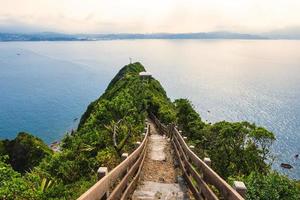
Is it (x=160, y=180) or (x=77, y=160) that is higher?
(x=160, y=180)

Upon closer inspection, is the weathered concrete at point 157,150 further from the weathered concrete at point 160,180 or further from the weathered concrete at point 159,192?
the weathered concrete at point 159,192

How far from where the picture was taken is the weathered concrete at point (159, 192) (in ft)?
25.2

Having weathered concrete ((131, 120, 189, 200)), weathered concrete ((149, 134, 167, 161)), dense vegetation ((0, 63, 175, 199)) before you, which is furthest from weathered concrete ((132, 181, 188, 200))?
weathered concrete ((149, 134, 167, 161))

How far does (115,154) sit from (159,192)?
5093 mm

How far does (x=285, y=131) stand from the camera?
228 feet

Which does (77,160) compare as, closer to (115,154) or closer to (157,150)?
(115,154)

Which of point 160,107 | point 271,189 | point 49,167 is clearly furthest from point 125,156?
point 160,107

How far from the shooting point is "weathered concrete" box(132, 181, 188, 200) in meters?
7.69

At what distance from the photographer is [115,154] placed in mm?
12914

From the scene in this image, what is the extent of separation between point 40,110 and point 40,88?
33.0m

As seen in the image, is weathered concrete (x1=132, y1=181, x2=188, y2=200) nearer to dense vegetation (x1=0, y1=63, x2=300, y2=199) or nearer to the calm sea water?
dense vegetation (x1=0, y1=63, x2=300, y2=199)

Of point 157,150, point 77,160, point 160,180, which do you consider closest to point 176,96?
point 157,150

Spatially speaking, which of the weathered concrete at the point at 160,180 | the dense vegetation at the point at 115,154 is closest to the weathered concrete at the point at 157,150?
the weathered concrete at the point at 160,180

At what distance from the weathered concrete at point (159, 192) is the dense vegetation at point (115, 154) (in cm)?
161
